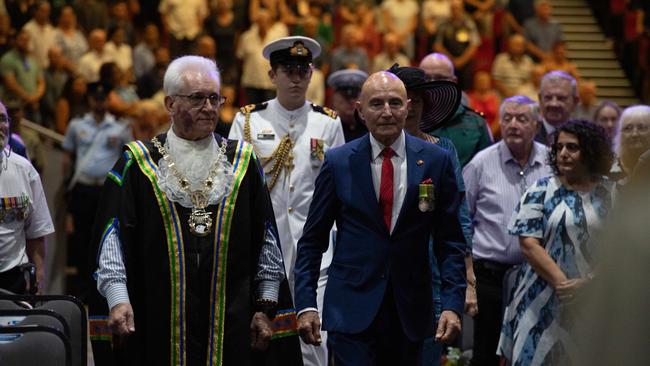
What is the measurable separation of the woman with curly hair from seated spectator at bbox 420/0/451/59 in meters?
11.0

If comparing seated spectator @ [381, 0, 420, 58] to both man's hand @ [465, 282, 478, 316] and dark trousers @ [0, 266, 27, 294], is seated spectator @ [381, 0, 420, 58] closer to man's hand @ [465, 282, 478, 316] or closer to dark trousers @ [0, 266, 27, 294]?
dark trousers @ [0, 266, 27, 294]

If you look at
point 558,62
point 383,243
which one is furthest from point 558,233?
point 558,62

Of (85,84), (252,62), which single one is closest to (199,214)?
(85,84)

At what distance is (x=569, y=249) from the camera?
21.2ft

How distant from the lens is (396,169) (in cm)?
514

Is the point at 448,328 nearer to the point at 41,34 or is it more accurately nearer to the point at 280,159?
the point at 280,159

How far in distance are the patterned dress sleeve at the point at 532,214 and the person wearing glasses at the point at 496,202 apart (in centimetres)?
81

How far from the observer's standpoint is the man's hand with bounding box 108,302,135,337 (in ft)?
15.4

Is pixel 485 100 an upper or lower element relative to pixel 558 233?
upper

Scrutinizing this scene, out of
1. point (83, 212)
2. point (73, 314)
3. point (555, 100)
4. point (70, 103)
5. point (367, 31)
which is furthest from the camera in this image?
point (367, 31)

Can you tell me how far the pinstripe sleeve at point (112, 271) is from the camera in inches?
187

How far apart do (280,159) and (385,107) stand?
188 cm

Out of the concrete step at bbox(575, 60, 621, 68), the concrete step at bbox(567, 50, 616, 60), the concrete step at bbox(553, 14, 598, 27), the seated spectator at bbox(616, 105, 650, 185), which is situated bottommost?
the seated spectator at bbox(616, 105, 650, 185)

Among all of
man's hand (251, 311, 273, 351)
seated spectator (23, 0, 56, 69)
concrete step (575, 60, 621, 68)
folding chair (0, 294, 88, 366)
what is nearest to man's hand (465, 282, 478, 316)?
man's hand (251, 311, 273, 351)
